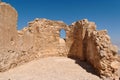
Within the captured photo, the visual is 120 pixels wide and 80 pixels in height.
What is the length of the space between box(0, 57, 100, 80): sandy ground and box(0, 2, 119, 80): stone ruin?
19.4 inches

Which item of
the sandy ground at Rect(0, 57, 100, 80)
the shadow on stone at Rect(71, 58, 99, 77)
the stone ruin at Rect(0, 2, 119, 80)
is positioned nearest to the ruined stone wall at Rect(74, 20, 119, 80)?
the stone ruin at Rect(0, 2, 119, 80)

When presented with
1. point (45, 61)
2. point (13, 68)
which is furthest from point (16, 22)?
point (45, 61)

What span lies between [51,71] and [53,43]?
16.2 feet

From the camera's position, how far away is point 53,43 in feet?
55.4

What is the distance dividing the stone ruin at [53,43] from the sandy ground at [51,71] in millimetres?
492

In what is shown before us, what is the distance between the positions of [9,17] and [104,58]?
6281mm

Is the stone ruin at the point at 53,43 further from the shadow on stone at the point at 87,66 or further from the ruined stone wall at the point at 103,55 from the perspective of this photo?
the shadow on stone at the point at 87,66

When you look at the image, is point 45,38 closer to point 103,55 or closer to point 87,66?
point 87,66

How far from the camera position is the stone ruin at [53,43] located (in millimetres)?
11199

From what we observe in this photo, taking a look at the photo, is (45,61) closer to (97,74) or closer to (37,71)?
(37,71)

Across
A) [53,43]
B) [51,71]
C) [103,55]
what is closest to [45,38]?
[53,43]

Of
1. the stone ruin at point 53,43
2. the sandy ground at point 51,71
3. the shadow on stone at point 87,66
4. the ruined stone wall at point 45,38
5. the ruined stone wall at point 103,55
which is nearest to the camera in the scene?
the sandy ground at point 51,71

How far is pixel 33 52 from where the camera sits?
1483cm

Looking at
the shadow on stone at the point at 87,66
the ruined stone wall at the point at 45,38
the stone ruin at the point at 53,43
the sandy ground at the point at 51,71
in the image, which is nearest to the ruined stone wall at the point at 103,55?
the stone ruin at the point at 53,43
